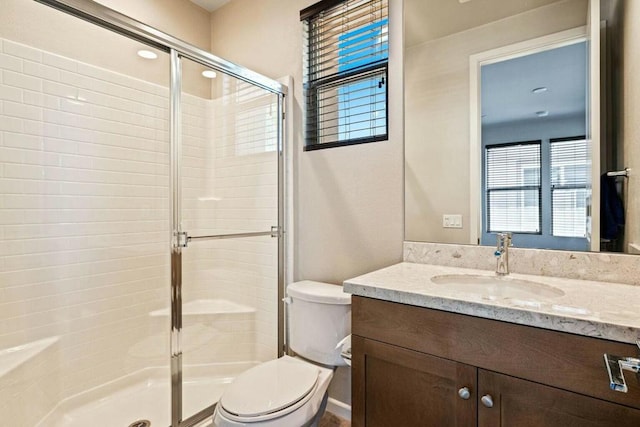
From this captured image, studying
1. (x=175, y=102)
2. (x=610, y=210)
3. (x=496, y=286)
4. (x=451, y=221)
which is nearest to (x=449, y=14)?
(x=451, y=221)

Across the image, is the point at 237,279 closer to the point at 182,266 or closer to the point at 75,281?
the point at 182,266

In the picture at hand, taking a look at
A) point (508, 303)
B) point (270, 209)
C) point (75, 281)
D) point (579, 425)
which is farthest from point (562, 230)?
point (75, 281)

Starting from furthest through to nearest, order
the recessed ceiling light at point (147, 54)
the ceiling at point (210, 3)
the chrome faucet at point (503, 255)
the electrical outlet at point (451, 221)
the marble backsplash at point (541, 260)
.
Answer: the ceiling at point (210, 3)
the recessed ceiling light at point (147, 54)
the electrical outlet at point (451, 221)
the chrome faucet at point (503, 255)
the marble backsplash at point (541, 260)

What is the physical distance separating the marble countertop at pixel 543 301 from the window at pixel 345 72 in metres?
0.87

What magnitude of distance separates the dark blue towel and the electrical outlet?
49cm

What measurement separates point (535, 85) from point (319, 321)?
4.54 feet

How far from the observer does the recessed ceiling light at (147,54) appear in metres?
1.80

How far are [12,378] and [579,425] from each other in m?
2.15

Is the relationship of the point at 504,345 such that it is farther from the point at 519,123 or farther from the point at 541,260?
the point at 519,123

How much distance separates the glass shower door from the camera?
193 centimetres

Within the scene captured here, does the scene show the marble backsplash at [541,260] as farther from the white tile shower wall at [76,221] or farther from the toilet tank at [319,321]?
the white tile shower wall at [76,221]

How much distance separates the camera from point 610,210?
122 cm

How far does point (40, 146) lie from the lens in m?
1.77

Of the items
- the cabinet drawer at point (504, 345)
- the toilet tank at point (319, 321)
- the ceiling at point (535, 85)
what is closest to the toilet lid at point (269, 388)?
the toilet tank at point (319, 321)
